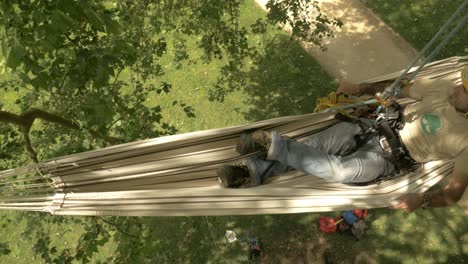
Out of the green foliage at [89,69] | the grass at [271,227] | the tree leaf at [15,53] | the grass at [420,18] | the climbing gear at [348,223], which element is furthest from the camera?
the grass at [420,18]

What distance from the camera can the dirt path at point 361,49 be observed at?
4633 millimetres

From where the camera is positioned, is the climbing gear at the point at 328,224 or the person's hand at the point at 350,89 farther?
the climbing gear at the point at 328,224

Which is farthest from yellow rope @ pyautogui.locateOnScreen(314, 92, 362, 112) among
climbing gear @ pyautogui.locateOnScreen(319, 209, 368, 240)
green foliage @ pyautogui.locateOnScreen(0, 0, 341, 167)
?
climbing gear @ pyautogui.locateOnScreen(319, 209, 368, 240)

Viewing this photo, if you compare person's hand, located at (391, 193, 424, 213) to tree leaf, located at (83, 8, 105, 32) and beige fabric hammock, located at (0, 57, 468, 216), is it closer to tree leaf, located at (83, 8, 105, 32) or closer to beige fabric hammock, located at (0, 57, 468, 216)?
beige fabric hammock, located at (0, 57, 468, 216)

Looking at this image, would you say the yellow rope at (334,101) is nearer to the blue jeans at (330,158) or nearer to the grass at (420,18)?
the blue jeans at (330,158)

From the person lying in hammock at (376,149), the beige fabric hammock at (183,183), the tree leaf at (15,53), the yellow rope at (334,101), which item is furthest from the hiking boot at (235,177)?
the tree leaf at (15,53)

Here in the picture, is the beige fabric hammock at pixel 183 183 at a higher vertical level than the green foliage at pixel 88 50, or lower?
lower

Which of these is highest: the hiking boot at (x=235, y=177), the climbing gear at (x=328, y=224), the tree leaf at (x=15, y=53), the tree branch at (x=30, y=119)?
the tree leaf at (x=15, y=53)

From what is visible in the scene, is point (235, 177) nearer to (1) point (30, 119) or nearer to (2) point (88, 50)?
(2) point (88, 50)

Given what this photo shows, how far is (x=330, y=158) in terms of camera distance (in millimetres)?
2521

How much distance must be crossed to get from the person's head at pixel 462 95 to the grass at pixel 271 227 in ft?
5.42

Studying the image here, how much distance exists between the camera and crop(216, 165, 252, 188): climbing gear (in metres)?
2.32

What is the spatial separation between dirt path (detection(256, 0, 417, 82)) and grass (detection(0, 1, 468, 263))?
245 millimetres

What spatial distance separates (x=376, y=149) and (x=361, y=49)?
104 inches
